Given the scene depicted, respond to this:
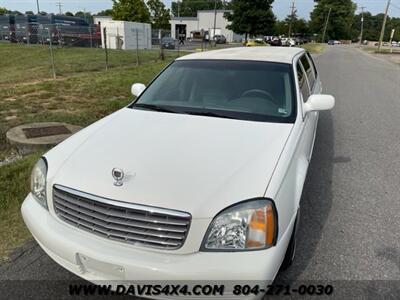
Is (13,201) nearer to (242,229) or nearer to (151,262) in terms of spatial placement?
(151,262)

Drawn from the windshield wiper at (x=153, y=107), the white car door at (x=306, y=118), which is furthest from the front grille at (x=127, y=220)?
the white car door at (x=306, y=118)

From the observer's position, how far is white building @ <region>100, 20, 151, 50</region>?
31219mm

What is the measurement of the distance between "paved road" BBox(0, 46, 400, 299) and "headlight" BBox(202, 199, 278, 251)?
2.73ft

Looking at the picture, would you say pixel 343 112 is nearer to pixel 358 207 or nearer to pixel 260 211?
pixel 358 207

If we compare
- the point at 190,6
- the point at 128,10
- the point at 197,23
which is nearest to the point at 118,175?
the point at 128,10

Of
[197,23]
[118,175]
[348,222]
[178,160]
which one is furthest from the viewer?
[197,23]

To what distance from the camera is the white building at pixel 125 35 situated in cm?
3122

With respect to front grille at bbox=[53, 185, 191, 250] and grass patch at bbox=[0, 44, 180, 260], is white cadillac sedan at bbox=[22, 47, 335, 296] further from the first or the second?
grass patch at bbox=[0, 44, 180, 260]

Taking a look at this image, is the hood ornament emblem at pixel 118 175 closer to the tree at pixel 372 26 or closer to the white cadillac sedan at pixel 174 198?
the white cadillac sedan at pixel 174 198

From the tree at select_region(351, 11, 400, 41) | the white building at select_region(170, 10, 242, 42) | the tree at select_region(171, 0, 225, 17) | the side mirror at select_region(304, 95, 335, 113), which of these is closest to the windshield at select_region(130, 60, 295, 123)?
the side mirror at select_region(304, 95, 335, 113)

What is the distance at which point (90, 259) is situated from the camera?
207 centimetres

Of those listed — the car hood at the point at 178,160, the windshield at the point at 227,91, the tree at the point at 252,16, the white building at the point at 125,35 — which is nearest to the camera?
the car hood at the point at 178,160

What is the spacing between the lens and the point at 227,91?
341 centimetres

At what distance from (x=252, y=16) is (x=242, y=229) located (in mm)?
44320
